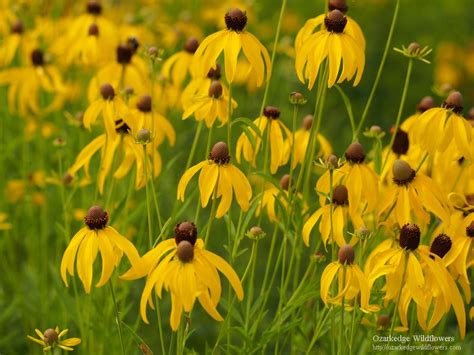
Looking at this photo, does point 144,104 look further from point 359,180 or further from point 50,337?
point 50,337

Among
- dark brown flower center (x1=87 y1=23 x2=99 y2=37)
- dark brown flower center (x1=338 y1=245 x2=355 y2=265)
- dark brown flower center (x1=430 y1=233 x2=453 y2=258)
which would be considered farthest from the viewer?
dark brown flower center (x1=87 y1=23 x2=99 y2=37)

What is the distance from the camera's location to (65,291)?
6.63 feet

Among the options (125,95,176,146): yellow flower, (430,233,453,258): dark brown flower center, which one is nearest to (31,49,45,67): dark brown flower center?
(125,95,176,146): yellow flower

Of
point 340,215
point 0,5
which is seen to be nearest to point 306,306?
point 340,215

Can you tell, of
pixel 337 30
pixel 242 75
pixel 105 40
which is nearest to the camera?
pixel 337 30

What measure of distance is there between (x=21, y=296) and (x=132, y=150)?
767 millimetres

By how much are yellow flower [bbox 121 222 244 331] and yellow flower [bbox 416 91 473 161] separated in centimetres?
62

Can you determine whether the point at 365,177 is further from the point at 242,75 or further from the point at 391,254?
the point at 242,75

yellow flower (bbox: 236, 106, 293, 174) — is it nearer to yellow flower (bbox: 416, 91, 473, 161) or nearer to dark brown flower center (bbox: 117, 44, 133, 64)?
yellow flower (bbox: 416, 91, 473, 161)

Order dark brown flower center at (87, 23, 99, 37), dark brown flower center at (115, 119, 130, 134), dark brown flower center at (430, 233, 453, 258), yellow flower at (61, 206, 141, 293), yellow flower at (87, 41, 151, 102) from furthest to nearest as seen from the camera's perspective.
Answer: dark brown flower center at (87, 23, 99, 37) → yellow flower at (87, 41, 151, 102) → dark brown flower center at (115, 119, 130, 134) → dark brown flower center at (430, 233, 453, 258) → yellow flower at (61, 206, 141, 293)

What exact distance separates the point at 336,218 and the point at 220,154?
0.37m

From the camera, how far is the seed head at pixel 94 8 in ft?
9.14

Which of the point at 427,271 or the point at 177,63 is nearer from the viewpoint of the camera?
the point at 427,271

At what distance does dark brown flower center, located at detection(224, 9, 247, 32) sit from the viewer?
166cm
